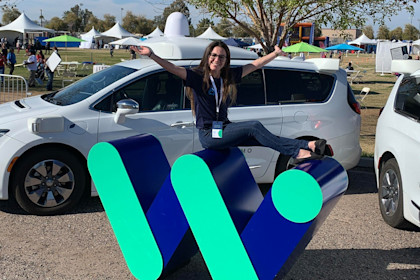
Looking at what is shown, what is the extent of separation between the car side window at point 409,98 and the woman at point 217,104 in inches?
81.8

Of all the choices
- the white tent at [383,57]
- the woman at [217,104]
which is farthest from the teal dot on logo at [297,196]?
the white tent at [383,57]

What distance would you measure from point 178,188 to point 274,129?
3043mm

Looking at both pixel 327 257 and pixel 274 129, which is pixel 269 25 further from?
pixel 327 257

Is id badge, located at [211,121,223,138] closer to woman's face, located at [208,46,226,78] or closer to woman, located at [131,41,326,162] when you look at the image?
woman, located at [131,41,326,162]

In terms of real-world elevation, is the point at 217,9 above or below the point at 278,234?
above

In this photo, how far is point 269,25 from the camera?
11234 mm

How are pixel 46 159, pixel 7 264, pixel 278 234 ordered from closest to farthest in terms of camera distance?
pixel 278 234 < pixel 7 264 < pixel 46 159

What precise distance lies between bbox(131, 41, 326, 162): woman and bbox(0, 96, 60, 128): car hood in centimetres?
205

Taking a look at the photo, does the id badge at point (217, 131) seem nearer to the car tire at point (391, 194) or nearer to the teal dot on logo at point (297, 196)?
the teal dot on logo at point (297, 196)

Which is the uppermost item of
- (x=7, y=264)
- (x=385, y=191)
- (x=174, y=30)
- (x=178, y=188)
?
(x=174, y=30)

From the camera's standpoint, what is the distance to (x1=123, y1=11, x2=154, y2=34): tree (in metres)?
139

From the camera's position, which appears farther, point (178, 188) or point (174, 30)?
point (174, 30)

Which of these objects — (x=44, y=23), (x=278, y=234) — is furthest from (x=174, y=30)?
(x=44, y=23)

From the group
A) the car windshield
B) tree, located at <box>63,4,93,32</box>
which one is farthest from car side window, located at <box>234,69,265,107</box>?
tree, located at <box>63,4,93,32</box>
